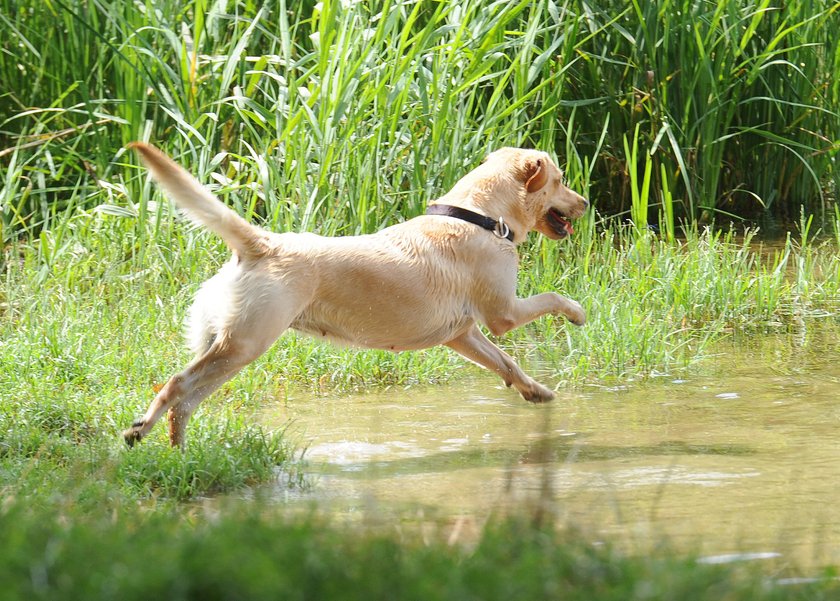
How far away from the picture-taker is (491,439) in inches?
200

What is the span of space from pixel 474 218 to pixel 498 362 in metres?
0.69

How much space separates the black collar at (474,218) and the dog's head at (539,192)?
0.19 m

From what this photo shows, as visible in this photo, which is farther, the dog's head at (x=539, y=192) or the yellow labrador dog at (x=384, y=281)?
the dog's head at (x=539, y=192)

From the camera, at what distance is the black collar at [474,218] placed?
216 inches

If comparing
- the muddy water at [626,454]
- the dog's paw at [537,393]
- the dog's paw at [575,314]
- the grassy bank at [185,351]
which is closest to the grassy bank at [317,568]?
the muddy water at [626,454]

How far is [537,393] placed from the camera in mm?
5504

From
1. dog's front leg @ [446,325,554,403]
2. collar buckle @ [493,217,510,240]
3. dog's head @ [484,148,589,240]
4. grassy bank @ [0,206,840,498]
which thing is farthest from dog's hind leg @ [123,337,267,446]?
dog's head @ [484,148,589,240]

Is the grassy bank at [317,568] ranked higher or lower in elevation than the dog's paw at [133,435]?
higher

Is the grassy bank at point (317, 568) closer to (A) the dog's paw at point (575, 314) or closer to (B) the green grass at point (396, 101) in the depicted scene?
(A) the dog's paw at point (575, 314)

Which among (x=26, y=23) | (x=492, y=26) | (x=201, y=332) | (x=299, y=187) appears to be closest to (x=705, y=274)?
(x=492, y=26)

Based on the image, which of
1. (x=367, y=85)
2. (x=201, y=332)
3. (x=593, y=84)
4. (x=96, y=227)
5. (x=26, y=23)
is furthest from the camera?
(x=593, y=84)

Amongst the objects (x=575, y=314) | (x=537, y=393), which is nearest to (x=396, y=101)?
(x=575, y=314)

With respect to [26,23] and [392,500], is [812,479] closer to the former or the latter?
[392,500]

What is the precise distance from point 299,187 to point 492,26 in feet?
4.95
